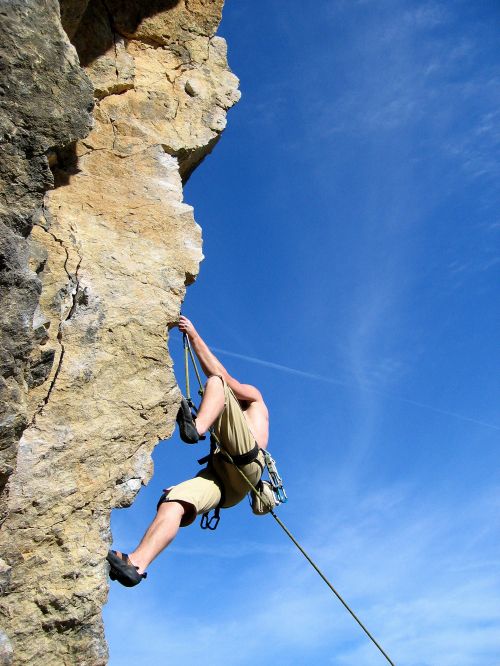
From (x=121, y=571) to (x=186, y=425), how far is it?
1.10 m

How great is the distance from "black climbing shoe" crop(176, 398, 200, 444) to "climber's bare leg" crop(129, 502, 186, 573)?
20.2 inches

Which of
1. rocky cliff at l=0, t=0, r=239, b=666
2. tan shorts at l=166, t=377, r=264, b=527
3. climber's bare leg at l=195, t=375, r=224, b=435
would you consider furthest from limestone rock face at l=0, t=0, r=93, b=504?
tan shorts at l=166, t=377, r=264, b=527

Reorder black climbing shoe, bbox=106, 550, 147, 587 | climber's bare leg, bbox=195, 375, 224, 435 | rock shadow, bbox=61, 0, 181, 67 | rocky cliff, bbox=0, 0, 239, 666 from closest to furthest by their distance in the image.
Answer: rocky cliff, bbox=0, 0, 239, 666 → black climbing shoe, bbox=106, 550, 147, 587 → climber's bare leg, bbox=195, 375, 224, 435 → rock shadow, bbox=61, 0, 181, 67

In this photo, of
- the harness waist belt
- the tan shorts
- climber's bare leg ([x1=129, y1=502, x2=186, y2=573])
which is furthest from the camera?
the harness waist belt

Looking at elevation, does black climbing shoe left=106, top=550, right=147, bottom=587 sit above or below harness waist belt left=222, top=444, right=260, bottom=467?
below

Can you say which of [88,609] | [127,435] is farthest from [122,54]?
[88,609]

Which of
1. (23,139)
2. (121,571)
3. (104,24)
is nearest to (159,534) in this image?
(121,571)

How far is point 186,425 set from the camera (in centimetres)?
504

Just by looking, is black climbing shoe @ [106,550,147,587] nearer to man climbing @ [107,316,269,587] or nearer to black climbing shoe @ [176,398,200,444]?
man climbing @ [107,316,269,587]

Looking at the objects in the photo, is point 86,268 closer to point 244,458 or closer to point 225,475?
point 244,458

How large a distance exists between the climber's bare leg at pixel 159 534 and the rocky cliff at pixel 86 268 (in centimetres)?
34

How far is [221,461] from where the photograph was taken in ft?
19.1

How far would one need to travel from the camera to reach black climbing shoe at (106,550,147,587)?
4430mm

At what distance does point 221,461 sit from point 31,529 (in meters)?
1.96
